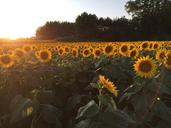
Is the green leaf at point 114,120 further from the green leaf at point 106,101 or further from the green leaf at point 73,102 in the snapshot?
the green leaf at point 73,102

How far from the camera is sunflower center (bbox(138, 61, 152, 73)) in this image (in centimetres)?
442

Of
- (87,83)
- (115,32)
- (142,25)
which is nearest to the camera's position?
(87,83)

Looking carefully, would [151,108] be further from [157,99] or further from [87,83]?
[87,83]

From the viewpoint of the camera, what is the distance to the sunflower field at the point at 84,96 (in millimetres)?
3178

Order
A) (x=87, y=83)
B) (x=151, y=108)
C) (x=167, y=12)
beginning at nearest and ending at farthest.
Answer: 1. (x=151, y=108)
2. (x=87, y=83)
3. (x=167, y=12)

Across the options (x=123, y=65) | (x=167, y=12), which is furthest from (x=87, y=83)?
(x=167, y=12)

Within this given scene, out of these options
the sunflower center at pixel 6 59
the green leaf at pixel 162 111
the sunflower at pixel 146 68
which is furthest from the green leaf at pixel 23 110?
the sunflower center at pixel 6 59

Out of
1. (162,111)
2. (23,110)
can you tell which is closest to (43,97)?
(23,110)

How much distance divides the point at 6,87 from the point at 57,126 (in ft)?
3.18

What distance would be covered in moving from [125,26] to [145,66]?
170ft

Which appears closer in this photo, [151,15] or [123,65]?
[123,65]

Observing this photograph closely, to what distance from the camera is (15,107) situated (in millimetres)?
3801

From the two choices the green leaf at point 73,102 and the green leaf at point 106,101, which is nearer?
the green leaf at point 106,101

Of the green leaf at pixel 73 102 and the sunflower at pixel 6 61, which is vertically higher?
the sunflower at pixel 6 61
